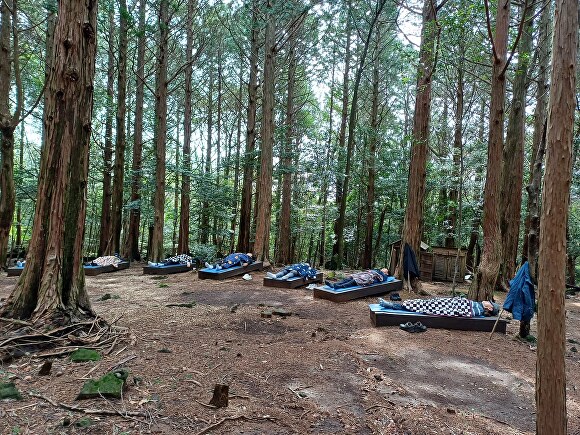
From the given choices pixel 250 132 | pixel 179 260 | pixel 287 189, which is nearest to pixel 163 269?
pixel 179 260

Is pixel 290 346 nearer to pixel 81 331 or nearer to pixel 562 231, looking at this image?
pixel 81 331

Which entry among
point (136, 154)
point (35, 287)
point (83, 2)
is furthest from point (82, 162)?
point (136, 154)

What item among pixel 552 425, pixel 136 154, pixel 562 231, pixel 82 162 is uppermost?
pixel 136 154

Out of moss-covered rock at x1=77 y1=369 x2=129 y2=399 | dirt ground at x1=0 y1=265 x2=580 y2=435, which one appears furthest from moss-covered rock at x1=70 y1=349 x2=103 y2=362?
moss-covered rock at x1=77 y1=369 x2=129 y2=399

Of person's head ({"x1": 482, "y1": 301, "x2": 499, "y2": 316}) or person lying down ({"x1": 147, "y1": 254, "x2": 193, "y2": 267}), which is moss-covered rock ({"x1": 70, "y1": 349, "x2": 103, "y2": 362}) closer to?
person's head ({"x1": 482, "y1": 301, "x2": 499, "y2": 316})

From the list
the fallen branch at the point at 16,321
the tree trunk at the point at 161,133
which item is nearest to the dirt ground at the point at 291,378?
the fallen branch at the point at 16,321

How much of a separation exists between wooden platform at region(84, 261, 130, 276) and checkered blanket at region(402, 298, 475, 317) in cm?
921

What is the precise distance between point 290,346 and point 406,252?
5469mm

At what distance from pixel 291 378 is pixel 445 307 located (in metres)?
3.81

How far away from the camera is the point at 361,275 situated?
9016 mm

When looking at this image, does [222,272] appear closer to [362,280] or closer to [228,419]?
[362,280]

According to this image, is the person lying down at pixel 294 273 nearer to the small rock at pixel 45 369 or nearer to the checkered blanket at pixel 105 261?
the checkered blanket at pixel 105 261

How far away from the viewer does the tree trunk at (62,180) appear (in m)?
4.39

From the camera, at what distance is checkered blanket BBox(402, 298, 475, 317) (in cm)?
641
